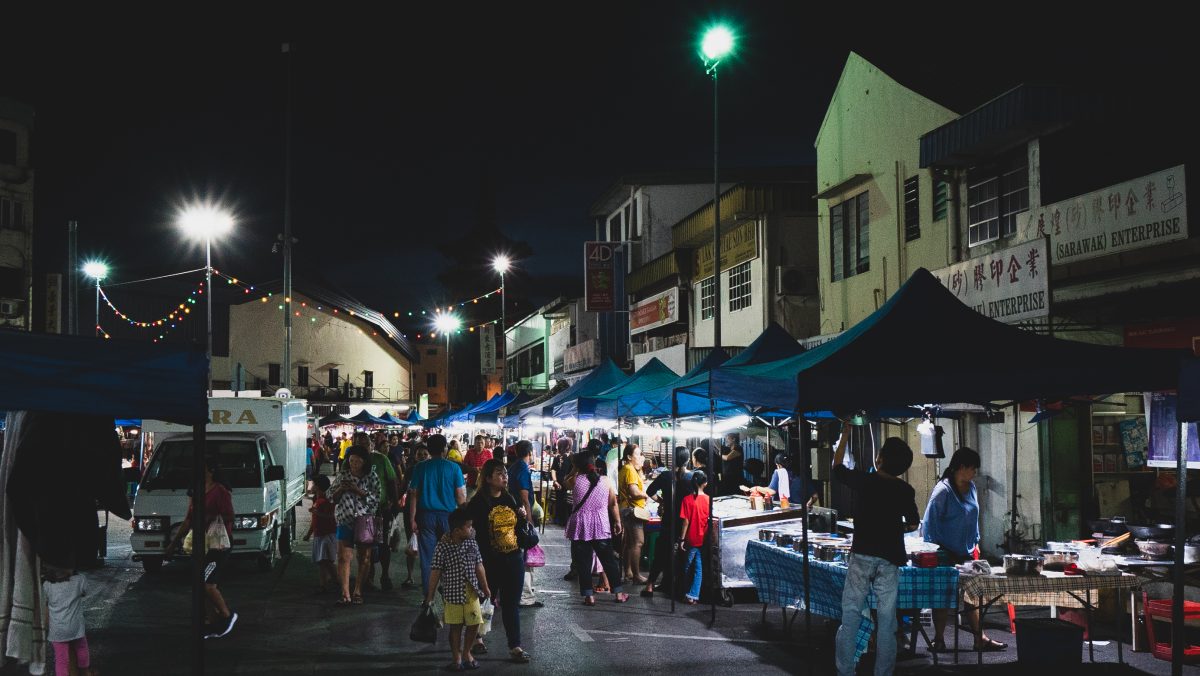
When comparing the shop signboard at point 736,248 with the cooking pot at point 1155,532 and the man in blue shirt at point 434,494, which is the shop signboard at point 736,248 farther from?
the cooking pot at point 1155,532

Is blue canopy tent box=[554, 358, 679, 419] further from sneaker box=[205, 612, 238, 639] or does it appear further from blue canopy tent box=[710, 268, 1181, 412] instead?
blue canopy tent box=[710, 268, 1181, 412]

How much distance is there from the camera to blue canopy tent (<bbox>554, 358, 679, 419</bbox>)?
16656mm

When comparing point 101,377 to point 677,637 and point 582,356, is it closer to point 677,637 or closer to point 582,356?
point 677,637

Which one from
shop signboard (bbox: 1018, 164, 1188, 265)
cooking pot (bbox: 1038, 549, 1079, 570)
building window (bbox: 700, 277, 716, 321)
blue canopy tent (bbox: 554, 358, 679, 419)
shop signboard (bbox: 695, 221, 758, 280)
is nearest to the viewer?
cooking pot (bbox: 1038, 549, 1079, 570)

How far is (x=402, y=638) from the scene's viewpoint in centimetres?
1069

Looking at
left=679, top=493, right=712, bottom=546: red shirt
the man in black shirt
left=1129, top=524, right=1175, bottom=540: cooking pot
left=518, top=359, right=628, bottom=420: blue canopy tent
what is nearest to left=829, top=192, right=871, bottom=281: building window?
left=518, top=359, right=628, bottom=420: blue canopy tent

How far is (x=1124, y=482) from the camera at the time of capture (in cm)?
1483

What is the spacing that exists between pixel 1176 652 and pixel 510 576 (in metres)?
5.44

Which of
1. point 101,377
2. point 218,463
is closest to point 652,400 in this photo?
point 218,463

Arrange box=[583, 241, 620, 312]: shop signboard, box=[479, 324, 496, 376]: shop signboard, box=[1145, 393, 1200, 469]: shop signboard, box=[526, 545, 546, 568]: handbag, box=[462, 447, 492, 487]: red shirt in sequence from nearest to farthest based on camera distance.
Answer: box=[1145, 393, 1200, 469]: shop signboard
box=[526, 545, 546, 568]: handbag
box=[462, 447, 492, 487]: red shirt
box=[583, 241, 620, 312]: shop signboard
box=[479, 324, 496, 376]: shop signboard

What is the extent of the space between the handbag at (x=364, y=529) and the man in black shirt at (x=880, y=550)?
694cm

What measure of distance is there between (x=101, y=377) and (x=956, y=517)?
24.1ft

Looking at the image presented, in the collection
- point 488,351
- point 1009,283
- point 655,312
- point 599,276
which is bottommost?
point 1009,283

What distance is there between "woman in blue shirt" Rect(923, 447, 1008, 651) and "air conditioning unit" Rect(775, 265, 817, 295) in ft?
51.9
